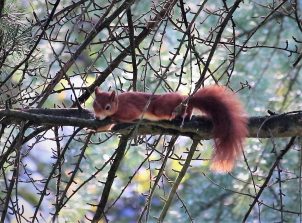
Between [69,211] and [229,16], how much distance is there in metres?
1.41

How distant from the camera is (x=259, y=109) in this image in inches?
138

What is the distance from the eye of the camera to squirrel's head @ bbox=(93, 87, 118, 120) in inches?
73.6

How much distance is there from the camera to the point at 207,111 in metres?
1.87

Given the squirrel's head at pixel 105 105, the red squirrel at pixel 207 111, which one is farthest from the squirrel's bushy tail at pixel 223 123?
the squirrel's head at pixel 105 105

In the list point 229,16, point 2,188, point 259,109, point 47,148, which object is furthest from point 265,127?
point 47,148

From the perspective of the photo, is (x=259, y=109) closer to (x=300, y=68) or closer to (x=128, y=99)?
(x=300, y=68)

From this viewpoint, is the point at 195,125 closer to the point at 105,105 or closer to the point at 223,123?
Result: the point at 223,123

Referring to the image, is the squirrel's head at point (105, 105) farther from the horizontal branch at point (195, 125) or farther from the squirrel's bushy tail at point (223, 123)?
the squirrel's bushy tail at point (223, 123)

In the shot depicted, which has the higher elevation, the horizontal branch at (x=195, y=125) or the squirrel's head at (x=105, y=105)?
the squirrel's head at (x=105, y=105)

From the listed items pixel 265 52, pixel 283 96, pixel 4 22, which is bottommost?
pixel 4 22

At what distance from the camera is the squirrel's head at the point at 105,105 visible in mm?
1870

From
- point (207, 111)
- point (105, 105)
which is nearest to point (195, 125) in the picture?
point (207, 111)

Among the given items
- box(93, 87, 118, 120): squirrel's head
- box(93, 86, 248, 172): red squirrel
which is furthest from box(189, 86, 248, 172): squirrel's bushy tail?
box(93, 87, 118, 120): squirrel's head

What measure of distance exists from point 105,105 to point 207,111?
25cm
